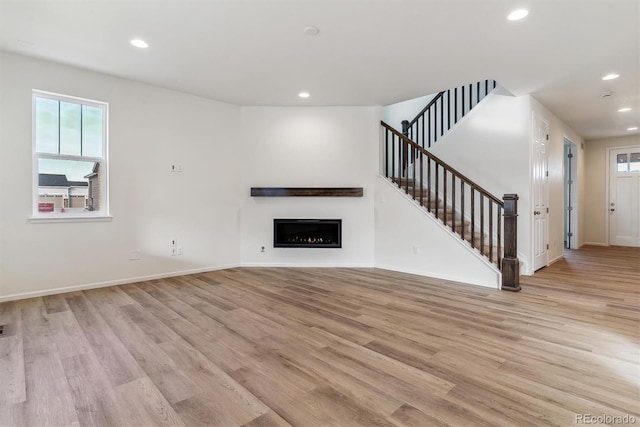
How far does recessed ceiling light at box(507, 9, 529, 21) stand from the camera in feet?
8.62

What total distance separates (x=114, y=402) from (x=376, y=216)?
4376mm

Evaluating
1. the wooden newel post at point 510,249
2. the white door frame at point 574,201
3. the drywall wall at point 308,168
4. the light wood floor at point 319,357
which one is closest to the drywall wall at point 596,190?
the white door frame at point 574,201

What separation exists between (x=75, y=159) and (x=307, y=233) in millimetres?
3439

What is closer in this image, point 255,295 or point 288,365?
point 288,365

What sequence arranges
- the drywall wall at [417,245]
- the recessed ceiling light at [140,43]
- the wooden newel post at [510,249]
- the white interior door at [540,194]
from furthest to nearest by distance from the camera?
the white interior door at [540,194] → the drywall wall at [417,245] → the wooden newel post at [510,249] → the recessed ceiling light at [140,43]

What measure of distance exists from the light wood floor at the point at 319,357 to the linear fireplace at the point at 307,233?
4.95ft

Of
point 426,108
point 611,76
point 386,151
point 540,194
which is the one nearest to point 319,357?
point 386,151

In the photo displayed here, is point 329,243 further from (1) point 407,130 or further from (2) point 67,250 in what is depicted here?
(2) point 67,250

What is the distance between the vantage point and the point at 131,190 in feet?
14.1

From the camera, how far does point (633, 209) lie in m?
7.43

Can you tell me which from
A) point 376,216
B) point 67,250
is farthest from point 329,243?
point 67,250

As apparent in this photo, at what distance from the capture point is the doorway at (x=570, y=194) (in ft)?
24.1

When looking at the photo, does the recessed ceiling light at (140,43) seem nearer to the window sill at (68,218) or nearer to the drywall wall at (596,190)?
the window sill at (68,218)

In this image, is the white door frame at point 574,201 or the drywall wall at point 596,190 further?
the drywall wall at point 596,190
